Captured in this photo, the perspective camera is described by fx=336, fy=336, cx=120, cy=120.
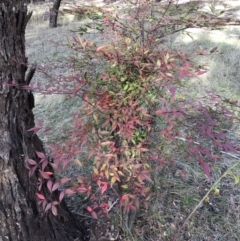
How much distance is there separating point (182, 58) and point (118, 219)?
39.4 inches

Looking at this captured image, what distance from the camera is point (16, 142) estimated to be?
5.20 ft

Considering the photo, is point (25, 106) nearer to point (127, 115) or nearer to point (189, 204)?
point (127, 115)

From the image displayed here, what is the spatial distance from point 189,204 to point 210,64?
2307 mm

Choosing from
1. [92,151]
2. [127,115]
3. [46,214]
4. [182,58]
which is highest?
[182,58]

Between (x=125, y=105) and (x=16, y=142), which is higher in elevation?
(x=125, y=105)

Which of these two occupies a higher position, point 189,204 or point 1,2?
point 1,2

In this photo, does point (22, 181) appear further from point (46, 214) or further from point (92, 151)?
point (92, 151)

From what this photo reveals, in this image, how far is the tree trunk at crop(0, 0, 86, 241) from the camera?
1.49 metres

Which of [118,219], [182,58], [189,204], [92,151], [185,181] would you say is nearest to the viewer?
[92,151]

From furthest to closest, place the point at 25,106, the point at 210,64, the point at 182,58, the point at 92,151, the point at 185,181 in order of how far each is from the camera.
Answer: the point at 210,64
the point at 185,181
the point at 25,106
the point at 182,58
the point at 92,151

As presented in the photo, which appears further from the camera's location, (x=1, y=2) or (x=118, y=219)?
(x=118, y=219)

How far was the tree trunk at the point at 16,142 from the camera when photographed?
149cm

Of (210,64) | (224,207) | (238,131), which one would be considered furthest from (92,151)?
(210,64)

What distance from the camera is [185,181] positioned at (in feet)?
7.35
